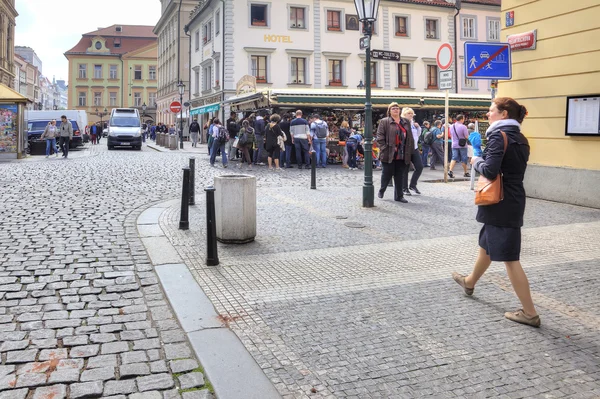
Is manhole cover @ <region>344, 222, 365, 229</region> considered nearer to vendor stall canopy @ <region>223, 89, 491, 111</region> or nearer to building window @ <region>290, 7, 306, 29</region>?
vendor stall canopy @ <region>223, 89, 491, 111</region>

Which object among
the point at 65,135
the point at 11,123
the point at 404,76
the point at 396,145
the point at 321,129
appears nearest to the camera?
the point at 396,145

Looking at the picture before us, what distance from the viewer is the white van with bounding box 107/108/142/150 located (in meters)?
31.4

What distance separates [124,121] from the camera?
107ft

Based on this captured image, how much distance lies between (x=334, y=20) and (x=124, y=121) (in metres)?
16.6

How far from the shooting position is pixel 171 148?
33.3 m

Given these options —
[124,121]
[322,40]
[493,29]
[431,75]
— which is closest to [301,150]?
[124,121]

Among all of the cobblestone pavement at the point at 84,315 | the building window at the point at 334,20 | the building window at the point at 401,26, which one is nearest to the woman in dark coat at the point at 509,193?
the cobblestone pavement at the point at 84,315

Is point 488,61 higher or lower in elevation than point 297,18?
lower

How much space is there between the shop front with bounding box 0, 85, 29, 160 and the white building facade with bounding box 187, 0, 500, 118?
57.8 ft

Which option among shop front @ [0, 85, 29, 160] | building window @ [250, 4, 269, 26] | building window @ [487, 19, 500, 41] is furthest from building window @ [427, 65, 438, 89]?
shop front @ [0, 85, 29, 160]

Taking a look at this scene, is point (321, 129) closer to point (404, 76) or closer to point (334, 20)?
point (334, 20)

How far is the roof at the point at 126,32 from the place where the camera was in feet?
308

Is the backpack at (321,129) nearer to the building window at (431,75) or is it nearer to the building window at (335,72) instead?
the building window at (335,72)

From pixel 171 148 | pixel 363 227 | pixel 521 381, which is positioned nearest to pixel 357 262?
pixel 363 227
